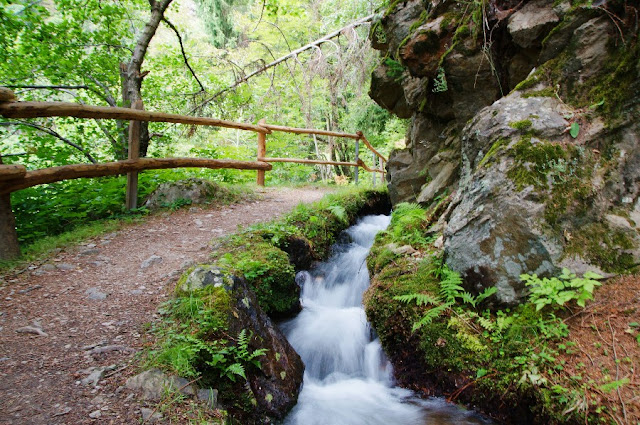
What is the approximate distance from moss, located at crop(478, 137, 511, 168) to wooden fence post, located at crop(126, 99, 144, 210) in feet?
16.2

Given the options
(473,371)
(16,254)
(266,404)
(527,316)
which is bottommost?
(266,404)

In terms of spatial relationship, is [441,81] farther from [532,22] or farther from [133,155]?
[133,155]

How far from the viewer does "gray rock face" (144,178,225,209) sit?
6.25 m

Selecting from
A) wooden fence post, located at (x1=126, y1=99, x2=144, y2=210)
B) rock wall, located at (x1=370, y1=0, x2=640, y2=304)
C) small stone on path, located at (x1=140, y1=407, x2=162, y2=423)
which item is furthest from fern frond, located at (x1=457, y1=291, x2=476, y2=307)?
wooden fence post, located at (x1=126, y1=99, x2=144, y2=210)

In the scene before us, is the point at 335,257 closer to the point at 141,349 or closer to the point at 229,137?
the point at 141,349

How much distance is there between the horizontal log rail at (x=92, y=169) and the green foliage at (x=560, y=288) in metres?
5.23

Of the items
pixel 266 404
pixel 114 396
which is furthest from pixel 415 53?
A: pixel 114 396

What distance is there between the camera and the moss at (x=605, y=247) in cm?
302

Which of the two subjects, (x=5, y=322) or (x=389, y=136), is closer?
(x=5, y=322)

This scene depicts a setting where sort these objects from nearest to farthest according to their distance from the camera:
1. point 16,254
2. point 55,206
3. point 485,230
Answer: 1. point 485,230
2. point 16,254
3. point 55,206

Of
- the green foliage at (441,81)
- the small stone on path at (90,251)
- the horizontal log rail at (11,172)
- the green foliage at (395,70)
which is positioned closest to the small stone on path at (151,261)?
the small stone on path at (90,251)

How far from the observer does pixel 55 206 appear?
558 cm

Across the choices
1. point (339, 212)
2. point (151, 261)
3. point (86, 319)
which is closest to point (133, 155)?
point (151, 261)

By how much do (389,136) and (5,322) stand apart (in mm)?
11893
